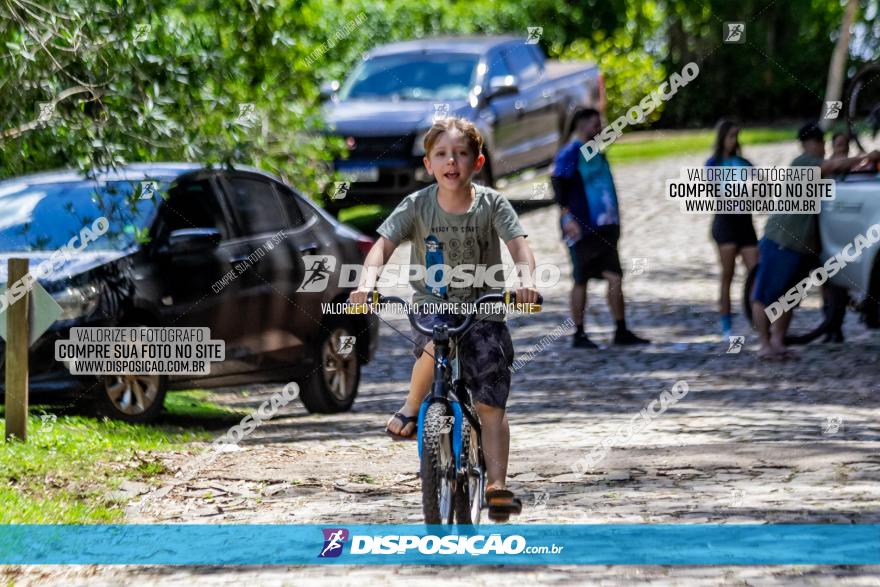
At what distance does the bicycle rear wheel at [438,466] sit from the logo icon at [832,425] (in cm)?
394

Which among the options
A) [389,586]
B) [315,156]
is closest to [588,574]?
[389,586]

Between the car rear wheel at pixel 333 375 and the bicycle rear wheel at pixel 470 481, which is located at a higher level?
the car rear wheel at pixel 333 375

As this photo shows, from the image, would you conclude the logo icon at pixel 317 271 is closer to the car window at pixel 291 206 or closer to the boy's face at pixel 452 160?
the car window at pixel 291 206

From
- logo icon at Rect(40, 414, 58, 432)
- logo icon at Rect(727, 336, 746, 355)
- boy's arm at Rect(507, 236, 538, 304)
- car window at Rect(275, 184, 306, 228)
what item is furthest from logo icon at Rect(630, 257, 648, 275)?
boy's arm at Rect(507, 236, 538, 304)

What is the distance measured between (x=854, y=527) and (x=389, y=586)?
219cm

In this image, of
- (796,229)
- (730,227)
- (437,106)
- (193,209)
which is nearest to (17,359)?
(193,209)

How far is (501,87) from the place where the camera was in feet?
66.3

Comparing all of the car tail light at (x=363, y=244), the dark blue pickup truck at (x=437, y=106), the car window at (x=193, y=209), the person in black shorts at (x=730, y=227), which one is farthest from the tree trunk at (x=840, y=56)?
the car window at (x=193, y=209)

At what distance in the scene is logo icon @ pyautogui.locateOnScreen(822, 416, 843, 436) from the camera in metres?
10.3

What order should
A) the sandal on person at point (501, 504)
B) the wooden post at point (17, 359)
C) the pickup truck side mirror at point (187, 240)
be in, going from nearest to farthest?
the sandal on person at point (501, 504) < the wooden post at point (17, 359) < the pickup truck side mirror at point (187, 240)

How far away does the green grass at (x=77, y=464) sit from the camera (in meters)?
8.27

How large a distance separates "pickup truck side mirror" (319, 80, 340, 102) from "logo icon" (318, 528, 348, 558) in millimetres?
12877

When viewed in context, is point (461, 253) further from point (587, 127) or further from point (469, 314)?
point (587, 127)

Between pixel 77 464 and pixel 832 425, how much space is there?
454 centimetres
